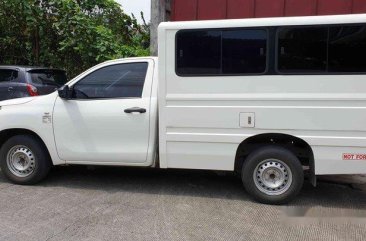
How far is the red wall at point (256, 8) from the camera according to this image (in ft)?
26.7

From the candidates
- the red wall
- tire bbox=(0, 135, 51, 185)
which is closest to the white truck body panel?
tire bbox=(0, 135, 51, 185)

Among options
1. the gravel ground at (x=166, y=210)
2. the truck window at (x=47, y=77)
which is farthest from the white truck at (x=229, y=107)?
the truck window at (x=47, y=77)

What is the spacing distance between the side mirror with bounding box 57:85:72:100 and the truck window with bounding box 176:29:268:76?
5.03 ft

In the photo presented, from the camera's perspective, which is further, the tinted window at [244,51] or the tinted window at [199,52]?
the tinted window at [199,52]

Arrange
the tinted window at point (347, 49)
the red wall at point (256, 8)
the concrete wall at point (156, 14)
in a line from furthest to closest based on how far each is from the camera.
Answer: the concrete wall at point (156, 14), the red wall at point (256, 8), the tinted window at point (347, 49)

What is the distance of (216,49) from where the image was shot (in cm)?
545

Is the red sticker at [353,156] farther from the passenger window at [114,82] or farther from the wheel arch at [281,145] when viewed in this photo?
the passenger window at [114,82]

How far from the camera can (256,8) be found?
850 cm

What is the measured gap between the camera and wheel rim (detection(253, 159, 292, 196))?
17.9ft

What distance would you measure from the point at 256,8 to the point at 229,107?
3.78 meters

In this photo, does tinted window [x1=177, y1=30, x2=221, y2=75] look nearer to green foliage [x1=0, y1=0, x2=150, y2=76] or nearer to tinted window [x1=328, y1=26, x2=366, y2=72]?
tinted window [x1=328, y1=26, x2=366, y2=72]

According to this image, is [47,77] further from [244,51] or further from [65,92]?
[244,51]

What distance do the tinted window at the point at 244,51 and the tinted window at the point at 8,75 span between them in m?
6.44

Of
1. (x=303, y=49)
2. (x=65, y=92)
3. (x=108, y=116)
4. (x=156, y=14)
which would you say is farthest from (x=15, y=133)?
(x=303, y=49)
